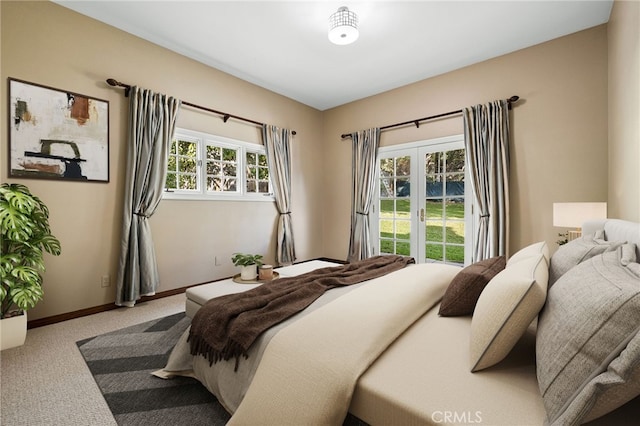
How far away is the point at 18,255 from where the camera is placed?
2135 millimetres

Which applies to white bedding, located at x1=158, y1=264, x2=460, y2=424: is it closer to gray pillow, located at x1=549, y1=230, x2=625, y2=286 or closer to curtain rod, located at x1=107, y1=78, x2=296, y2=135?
→ gray pillow, located at x1=549, y1=230, x2=625, y2=286

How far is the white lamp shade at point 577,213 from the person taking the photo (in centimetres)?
251

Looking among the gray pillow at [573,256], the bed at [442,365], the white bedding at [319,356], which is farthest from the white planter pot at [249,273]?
the gray pillow at [573,256]

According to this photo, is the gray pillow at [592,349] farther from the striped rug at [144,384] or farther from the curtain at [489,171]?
the curtain at [489,171]

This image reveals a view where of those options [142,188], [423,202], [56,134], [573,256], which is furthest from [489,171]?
[56,134]

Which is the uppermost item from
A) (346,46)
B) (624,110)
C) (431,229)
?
(346,46)

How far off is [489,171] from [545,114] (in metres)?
0.82

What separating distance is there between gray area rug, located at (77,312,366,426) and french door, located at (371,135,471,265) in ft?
10.9

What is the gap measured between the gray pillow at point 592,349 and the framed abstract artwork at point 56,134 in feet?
12.0

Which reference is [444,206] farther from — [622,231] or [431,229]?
[622,231]

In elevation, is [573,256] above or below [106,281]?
above

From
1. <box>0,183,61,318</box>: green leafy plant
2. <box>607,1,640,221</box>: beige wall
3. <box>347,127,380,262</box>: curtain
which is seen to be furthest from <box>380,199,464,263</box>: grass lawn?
<box>0,183,61,318</box>: green leafy plant

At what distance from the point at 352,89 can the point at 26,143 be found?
3.98m

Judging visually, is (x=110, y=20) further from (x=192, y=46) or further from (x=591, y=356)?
(x=591, y=356)
